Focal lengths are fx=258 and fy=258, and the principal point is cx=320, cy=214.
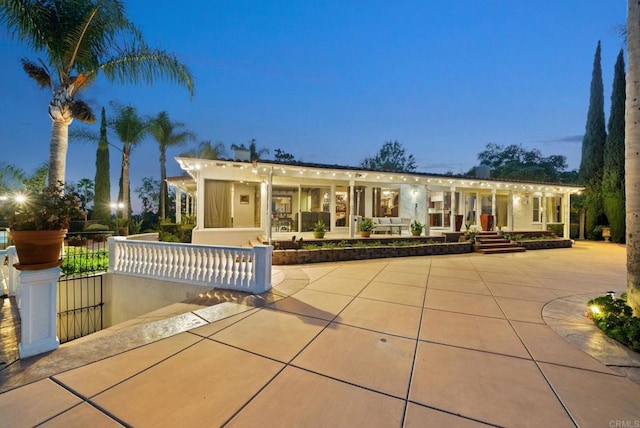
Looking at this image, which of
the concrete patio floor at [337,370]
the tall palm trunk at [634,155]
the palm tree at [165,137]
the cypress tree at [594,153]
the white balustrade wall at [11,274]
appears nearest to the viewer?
the concrete patio floor at [337,370]

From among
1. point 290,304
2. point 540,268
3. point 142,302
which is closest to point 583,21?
point 540,268

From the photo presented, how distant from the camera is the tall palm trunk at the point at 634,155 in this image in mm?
3316

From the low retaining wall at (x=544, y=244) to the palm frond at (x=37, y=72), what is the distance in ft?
56.7

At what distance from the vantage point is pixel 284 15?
96.9ft

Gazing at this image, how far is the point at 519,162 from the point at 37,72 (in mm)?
40690

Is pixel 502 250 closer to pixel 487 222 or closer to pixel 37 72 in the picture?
pixel 487 222

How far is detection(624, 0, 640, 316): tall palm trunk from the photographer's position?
3.32 meters

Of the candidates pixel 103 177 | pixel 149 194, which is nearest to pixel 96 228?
pixel 103 177

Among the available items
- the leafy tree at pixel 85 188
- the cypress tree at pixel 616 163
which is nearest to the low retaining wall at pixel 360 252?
the cypress tree at pixel 616 163

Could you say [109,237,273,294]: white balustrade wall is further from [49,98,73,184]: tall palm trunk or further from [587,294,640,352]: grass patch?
[587,294,640,352]: grass patch

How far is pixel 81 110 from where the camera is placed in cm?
667

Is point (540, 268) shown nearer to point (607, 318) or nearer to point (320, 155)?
point (607, 318)

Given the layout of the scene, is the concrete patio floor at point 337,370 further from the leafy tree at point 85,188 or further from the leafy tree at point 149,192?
the leafy tree at point 149,192

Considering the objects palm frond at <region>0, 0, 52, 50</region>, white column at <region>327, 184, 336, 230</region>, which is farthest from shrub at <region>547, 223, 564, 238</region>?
palm frond at <region>0, 0, 52, 50</region>
